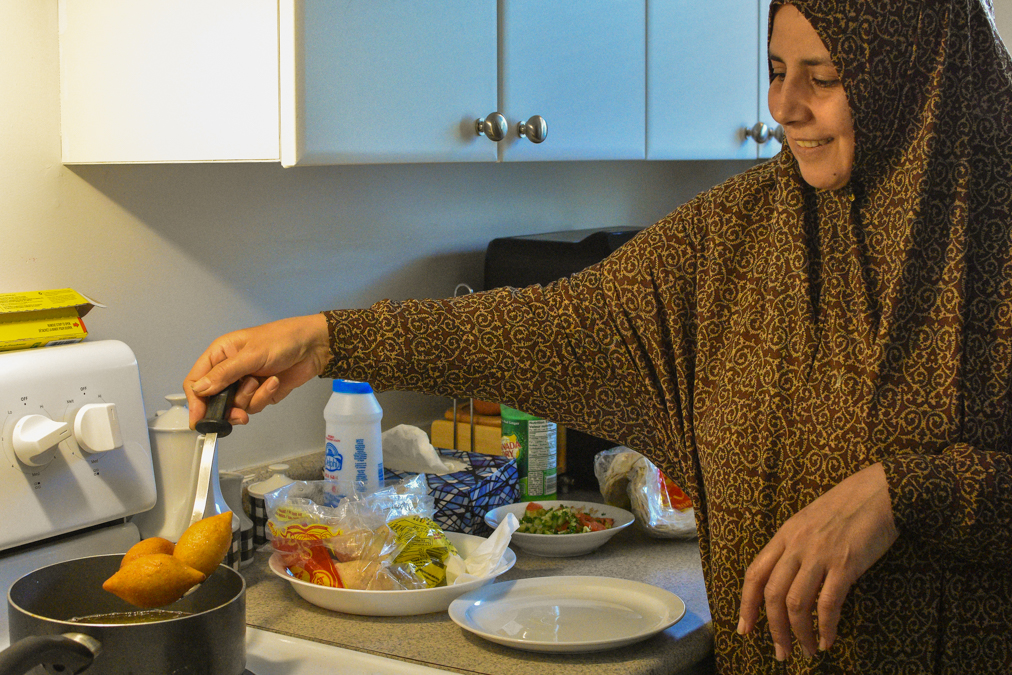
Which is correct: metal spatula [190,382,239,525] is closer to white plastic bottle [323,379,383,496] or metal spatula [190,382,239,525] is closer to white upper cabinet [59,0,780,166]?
white upper cabinet [59,0,780,166]

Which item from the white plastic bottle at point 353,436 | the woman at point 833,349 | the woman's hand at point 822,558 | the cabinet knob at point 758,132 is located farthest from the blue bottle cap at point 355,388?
the cabinet knob at point 758,132

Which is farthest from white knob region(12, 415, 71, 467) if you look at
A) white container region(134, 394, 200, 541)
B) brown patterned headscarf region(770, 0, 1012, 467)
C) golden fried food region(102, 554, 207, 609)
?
brown patterned headscarf region(770, 0, 1012, 467)

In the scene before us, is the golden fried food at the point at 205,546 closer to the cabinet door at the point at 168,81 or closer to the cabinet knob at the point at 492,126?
the cabinet door at the point at 168,81

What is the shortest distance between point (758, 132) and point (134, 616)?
151cm

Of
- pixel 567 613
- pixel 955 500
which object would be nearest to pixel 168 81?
pixel 567 613

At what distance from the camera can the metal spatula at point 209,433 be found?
95 centimetres

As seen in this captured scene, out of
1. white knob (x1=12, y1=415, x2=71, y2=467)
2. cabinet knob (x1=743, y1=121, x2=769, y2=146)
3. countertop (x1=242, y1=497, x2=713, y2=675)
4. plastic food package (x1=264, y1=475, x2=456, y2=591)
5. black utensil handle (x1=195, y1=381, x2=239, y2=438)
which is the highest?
cabinet knob (x1=743, y1=121, x2=769, y2=146)

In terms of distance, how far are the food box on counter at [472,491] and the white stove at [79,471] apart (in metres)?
0.36

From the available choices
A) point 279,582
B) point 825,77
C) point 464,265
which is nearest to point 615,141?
point 464,265

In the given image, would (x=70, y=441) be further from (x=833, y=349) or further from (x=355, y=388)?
(x=833, y=349)

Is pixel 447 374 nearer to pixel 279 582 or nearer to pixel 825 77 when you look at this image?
pixel 279 582

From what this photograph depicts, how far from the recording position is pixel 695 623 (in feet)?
3.77

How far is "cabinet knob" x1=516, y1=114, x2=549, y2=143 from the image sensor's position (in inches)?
53.0

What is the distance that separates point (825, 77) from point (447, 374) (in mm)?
519
